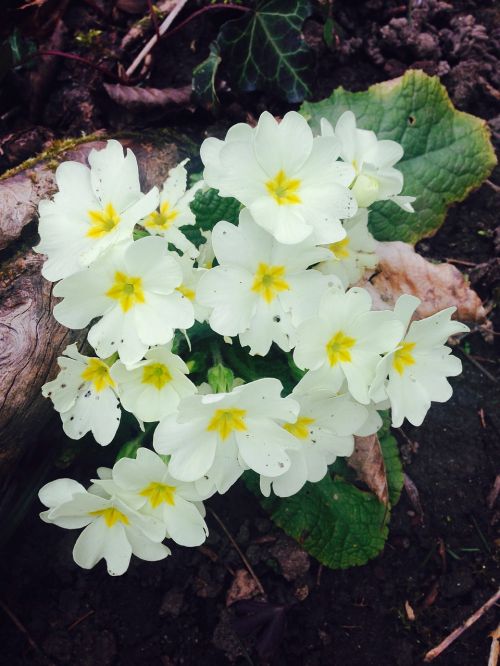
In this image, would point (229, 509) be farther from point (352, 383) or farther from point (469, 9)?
point (469, 9)

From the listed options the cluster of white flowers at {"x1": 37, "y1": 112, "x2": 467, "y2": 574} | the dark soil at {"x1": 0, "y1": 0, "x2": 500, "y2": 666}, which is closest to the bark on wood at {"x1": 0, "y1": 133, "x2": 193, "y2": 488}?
the cluster of white flowers at {"x1": 37, "y1": 112, "x2": 467, "y2": 574}

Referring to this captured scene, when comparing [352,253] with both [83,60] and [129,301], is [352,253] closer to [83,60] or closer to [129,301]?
[129,301]

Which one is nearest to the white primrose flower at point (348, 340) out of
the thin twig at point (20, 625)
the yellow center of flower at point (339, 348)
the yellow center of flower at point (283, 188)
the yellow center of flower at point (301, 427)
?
the yellow center of flower at point (339, 348)

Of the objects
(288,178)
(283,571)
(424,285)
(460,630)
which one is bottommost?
(460,630)

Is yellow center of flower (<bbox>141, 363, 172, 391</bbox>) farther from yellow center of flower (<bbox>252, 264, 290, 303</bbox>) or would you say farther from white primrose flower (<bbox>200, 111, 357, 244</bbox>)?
white primrose flower (<bbox>200, 111, 357, 244</bbox>)

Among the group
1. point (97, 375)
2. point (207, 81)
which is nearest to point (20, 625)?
point (97, 375)

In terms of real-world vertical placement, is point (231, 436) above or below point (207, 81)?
below

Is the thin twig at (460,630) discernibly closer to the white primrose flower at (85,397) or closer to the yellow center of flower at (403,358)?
the yellow center of flower at (403,358)

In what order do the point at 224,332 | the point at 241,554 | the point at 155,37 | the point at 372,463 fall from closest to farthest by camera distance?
the point at 224,332 → the point at 372,463 → the point at 241,554 → the point at 155,37
